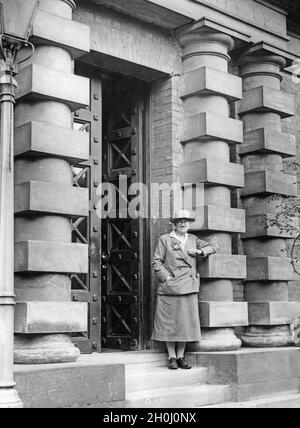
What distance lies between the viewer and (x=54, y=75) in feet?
24.0

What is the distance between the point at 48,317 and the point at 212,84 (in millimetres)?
3921

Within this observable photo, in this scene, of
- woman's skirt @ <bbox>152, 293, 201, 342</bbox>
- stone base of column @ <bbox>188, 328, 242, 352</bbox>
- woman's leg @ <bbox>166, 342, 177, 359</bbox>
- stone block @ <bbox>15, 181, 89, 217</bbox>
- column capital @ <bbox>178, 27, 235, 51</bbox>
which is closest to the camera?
stone block @ <bbox>15, 181, 89, 217</bbox>

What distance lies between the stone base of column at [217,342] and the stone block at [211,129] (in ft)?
8.23

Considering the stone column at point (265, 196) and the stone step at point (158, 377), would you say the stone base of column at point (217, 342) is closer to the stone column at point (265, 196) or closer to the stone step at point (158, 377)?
the stone step at point (158, 377)

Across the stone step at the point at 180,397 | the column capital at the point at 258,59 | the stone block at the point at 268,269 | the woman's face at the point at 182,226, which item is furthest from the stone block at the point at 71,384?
the column capital at the point at 258,59

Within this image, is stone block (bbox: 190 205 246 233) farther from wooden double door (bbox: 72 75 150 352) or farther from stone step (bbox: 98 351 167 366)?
stone step (bbox: 98 351 167 366)

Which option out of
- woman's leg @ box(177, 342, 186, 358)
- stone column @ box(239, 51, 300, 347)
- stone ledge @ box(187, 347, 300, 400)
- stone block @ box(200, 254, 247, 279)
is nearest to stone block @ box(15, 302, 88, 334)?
woman's leg @ box(177, 342, 186, 358)

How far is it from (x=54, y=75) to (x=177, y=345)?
3540mm

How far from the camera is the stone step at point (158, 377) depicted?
7547 mm

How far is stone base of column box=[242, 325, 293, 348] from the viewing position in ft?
30.0

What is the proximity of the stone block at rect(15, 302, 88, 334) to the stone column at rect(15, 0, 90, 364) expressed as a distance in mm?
10
